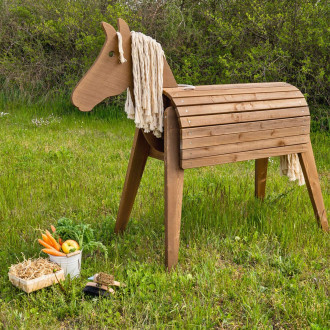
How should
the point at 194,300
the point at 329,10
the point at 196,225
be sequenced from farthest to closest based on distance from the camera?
the point at 329,10, the point at 196,225, the point at 194,300

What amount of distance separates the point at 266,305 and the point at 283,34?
577 centimetres

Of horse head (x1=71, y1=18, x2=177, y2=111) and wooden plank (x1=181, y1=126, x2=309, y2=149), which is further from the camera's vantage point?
wooden plank (x1=181, y1=126, x2=309, y2=149)

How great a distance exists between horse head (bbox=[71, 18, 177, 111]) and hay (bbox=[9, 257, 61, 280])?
1.06 meters

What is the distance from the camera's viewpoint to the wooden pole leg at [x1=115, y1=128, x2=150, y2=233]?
355cm

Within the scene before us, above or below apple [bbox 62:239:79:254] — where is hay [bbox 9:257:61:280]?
below

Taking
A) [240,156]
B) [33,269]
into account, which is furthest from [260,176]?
[33,269]

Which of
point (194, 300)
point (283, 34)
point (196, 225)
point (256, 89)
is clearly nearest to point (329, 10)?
point (283, 34)

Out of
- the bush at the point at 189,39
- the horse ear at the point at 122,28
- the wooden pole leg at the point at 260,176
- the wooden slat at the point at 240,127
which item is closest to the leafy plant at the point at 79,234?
the wooden slat at the point at 240,127

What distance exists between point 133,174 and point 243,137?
0.95 m

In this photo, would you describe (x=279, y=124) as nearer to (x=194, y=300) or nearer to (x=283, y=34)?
(x=194, y=300)

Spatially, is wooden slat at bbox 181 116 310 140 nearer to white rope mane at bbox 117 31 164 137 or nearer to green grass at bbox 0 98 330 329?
white rope mane at bbox 117 31 164 137

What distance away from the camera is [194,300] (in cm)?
278

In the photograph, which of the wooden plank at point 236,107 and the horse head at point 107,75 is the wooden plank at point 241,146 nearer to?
the wooden plank at point 236,107

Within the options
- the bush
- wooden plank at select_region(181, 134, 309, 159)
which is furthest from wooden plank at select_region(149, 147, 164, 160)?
the bush
